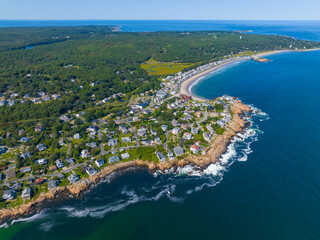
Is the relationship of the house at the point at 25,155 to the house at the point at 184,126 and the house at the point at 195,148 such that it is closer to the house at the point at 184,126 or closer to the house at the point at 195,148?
the house at the point at 195,148

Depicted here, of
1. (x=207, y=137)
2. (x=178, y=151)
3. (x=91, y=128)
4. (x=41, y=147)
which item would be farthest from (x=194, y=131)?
(x=41, y=147)

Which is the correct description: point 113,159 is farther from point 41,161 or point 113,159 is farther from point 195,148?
point 195,148

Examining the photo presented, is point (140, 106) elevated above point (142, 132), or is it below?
above

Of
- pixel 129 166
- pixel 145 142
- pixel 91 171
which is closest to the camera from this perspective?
pixel 91 171

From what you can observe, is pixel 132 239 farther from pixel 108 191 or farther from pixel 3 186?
pixel 3 186

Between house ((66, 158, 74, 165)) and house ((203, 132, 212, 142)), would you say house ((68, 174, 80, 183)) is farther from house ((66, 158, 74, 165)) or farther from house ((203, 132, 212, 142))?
house ((203, 132, 212, 142))

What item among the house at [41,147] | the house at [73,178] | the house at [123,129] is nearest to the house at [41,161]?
the house at [41,147]
